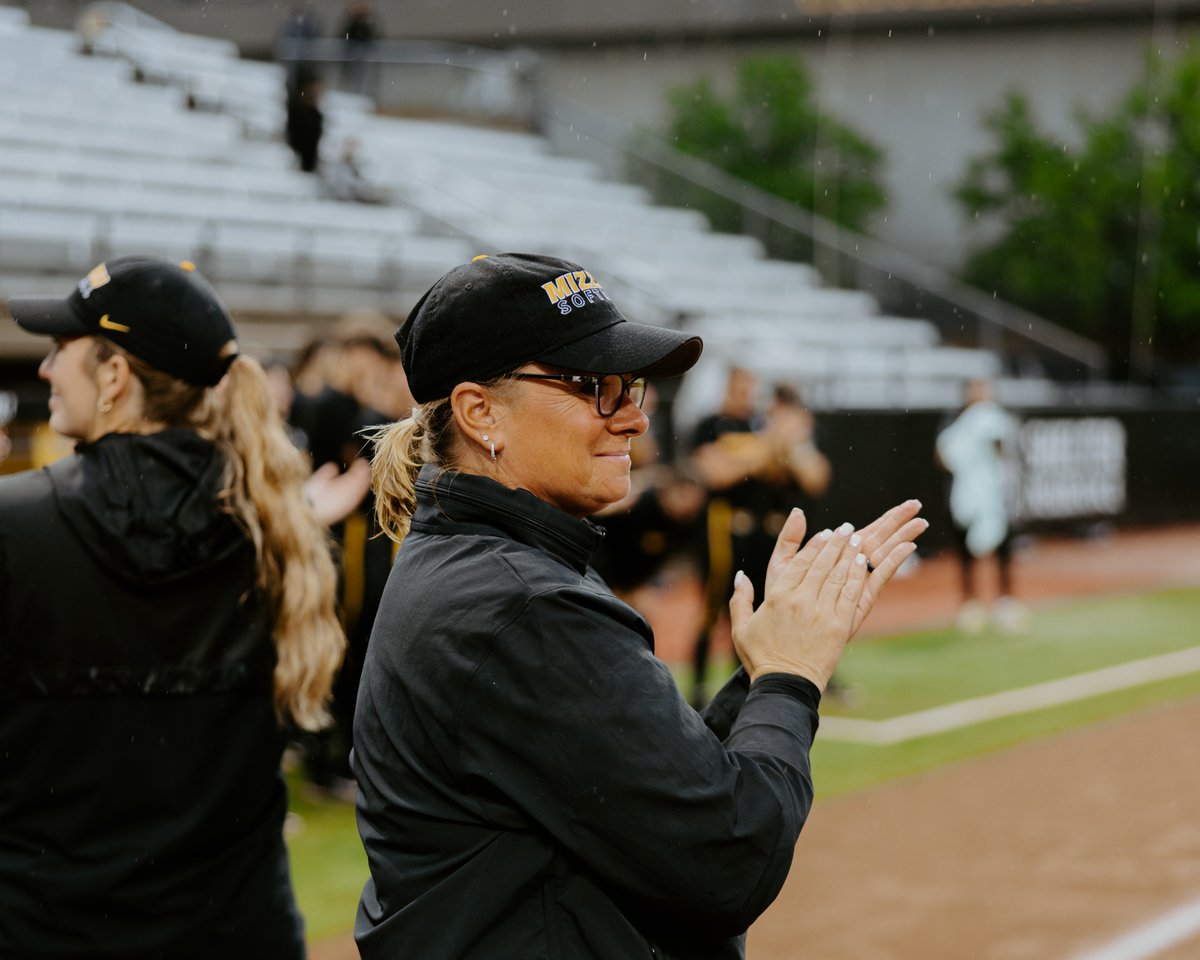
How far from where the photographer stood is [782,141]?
3531cm

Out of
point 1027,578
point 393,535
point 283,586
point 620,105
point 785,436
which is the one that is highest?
point 620,105

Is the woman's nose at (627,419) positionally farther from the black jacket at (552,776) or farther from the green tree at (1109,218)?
the green tree at (1109,218)

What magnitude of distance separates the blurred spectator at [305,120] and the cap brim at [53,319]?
52.3 feet

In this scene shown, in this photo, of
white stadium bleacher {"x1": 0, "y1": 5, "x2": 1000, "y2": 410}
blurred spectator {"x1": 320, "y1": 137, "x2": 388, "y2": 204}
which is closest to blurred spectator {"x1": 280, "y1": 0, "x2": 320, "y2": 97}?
white stadium bleacher {"x1": 0, "y1": 5, "x2": 1000, "y2": 410}

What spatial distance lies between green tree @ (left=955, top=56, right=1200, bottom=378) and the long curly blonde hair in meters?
27.5

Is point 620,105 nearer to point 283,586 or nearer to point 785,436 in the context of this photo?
point 785,436

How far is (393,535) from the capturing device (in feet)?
7.38

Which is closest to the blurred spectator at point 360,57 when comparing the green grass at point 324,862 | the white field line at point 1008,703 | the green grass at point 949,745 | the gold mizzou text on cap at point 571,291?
the white field line at point 1008,703

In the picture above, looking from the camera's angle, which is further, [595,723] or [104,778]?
[104,778]

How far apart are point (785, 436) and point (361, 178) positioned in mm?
12013

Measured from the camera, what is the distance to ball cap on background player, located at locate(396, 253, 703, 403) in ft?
6.26

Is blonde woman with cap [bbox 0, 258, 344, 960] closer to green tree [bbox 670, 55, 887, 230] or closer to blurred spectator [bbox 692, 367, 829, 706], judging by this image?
blurred spectator [bbox 692, 367, 829, 706]

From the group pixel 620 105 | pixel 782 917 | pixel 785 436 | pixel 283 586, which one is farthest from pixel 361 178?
pixel 620 105

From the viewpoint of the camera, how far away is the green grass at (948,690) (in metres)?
6.13
